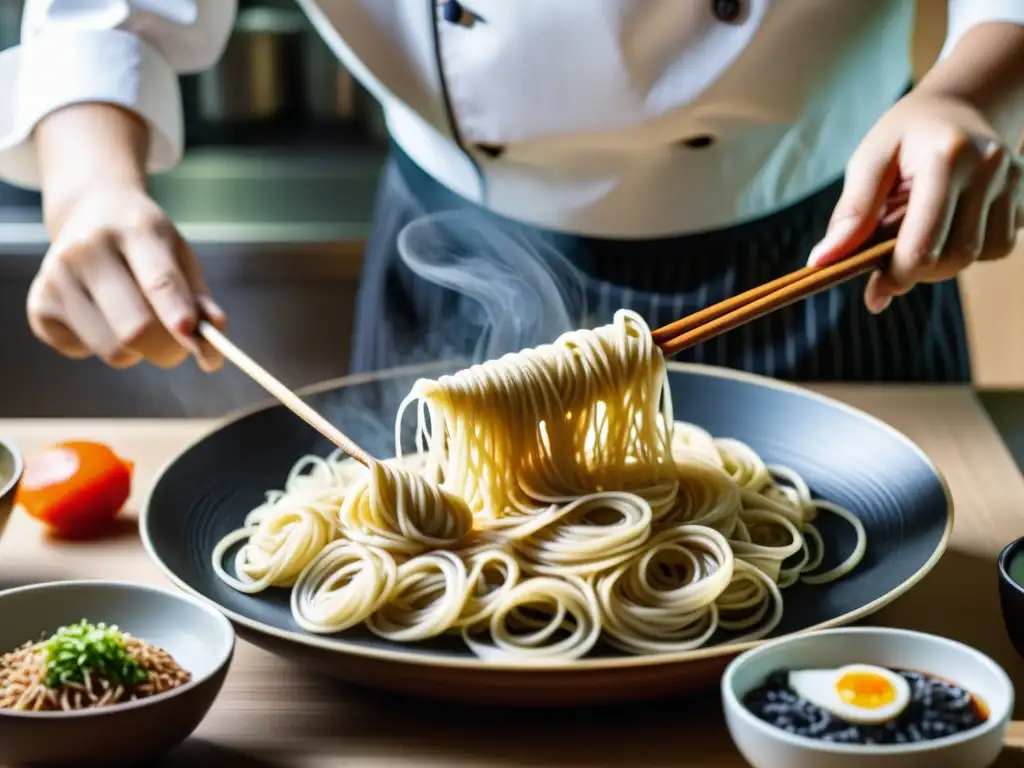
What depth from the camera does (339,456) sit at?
1.87 meters

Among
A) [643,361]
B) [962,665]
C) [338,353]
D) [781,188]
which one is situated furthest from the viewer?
[338,353]

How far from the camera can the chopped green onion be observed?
1.13 m

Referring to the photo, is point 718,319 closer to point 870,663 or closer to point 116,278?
point 870,663

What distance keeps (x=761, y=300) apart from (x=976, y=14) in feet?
2.18

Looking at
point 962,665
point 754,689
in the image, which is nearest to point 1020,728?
point 962,665

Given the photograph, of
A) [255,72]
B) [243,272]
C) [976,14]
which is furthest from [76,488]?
[255,72]

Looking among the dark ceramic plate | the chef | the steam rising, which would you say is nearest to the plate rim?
the dark ceramic plate

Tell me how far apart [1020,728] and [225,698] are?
2.51 ft

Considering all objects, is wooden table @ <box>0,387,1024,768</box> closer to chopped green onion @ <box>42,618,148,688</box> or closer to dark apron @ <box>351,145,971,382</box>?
chopped green onion @ <box>42,618,148,688</box>

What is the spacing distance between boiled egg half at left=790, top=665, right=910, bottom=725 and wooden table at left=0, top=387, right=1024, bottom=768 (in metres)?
0.14

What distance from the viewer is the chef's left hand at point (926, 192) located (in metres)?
1.59

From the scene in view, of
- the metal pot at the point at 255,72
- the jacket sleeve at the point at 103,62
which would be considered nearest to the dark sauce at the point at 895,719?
the jacket sleeve at the point at 103,62

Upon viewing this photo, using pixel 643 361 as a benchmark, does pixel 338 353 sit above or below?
below

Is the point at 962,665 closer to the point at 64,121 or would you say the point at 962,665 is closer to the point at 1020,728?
the point at 1020,728
